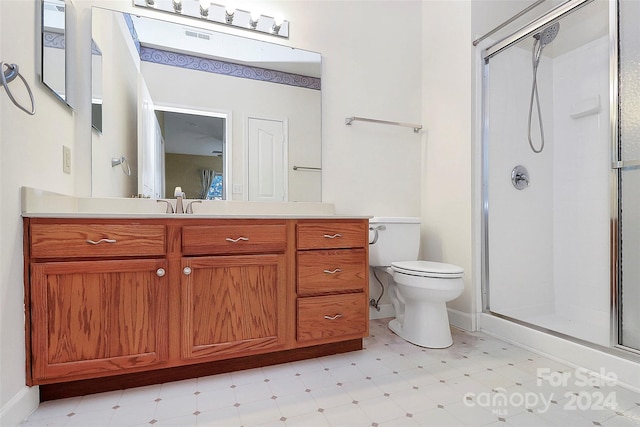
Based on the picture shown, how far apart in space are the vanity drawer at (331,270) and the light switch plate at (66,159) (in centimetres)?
120

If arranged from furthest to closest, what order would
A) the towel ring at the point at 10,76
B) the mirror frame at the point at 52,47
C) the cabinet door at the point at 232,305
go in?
the cabinet door at the point at 232,305
the mirror frame at the point at 52,47
the towel ring at the point at 10,76

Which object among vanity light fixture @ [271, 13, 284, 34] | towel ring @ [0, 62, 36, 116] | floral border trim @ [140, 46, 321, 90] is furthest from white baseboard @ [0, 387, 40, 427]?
vanity light fixture @ [271, 13, 284, 34]

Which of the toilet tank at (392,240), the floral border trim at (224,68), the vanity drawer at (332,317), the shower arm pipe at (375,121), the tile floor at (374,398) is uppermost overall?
the floral border trim at (224,68)

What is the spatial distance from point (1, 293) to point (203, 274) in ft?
2.15

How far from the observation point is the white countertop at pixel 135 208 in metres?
1.25

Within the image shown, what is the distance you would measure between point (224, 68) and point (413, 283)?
1.70 meters

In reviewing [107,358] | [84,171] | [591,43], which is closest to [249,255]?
[107,358]

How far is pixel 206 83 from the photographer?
1931 mm

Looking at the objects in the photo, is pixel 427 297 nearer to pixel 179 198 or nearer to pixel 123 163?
pixel 179 198

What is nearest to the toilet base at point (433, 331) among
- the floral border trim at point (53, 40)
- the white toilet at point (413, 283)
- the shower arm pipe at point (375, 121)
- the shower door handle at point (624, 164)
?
the white toilet at point (413, 283)

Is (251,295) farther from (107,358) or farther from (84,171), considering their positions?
(84,171)

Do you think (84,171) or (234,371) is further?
(84,171)

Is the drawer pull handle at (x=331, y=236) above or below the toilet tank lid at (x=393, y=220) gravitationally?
below

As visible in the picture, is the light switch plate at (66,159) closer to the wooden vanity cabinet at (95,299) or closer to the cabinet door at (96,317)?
the wooden vanity cabinet at (95,299)
